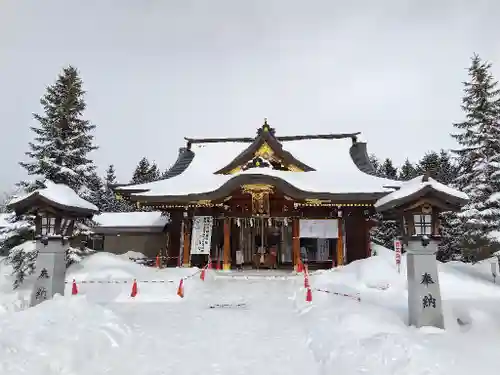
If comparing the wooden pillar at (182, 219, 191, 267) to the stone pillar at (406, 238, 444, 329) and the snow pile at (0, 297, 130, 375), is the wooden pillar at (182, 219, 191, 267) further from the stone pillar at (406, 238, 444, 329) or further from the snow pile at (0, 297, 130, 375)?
the stone pillar at (406, 238, 444, 329)

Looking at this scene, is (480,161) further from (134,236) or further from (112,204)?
(112,204)

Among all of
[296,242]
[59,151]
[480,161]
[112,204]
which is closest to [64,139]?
[59,151]

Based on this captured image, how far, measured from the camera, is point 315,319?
801cm

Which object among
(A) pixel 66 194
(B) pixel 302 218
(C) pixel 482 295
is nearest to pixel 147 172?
(B) pixel 302 218

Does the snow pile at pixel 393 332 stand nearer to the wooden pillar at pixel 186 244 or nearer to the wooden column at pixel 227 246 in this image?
the wooden column at pixel 227 246

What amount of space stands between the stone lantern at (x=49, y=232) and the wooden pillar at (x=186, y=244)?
805 centimetres

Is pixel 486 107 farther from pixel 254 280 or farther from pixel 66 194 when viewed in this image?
pixel 66 194

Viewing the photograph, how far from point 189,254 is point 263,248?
3.88 m

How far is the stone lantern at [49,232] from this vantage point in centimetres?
948

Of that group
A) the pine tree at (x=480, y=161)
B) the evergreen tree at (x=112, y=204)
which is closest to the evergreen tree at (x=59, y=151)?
the pine tree at (x=480, y=161)

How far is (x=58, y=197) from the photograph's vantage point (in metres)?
9.90

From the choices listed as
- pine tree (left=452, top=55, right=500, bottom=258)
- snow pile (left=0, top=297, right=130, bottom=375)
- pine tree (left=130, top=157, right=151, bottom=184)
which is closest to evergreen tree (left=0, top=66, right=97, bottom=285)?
snow pile (left=0, top=297, right=130, bottom=375)

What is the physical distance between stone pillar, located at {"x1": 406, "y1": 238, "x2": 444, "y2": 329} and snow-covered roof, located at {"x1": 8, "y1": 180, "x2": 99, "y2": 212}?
847 centimetres

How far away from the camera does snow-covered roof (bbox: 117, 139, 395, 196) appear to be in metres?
17.5
